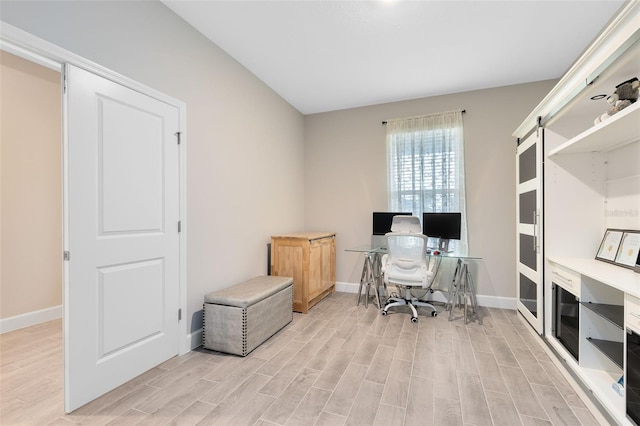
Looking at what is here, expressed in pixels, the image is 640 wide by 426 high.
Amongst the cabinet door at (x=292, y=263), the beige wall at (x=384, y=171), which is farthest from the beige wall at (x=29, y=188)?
the beige wall at (x=384, y=171)

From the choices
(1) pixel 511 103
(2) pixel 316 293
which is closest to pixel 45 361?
(2) pixel 316 293

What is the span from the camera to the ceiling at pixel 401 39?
7.48 ft

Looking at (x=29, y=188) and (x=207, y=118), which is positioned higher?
(x=207, y=118)

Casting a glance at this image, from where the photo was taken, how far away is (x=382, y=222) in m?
4.07

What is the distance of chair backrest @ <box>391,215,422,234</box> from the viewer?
345cm

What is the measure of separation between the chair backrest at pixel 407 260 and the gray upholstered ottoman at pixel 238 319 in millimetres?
1481

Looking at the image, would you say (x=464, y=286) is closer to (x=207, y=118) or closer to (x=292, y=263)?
(x=292, y=263)

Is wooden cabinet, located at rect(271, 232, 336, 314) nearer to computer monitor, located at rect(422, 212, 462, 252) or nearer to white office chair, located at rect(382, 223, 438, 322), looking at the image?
white office chair, located at rect(382, 223, 438, 322)

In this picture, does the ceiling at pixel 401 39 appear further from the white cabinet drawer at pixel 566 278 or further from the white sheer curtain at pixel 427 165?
the white cabinet drawer at pixel 566 278

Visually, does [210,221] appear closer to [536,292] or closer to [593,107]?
[536,292]

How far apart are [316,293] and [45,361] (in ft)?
8.71

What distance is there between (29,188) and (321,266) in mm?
3518

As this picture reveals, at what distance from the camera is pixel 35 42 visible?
153 centimetres

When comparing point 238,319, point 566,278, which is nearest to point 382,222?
point 566,278
